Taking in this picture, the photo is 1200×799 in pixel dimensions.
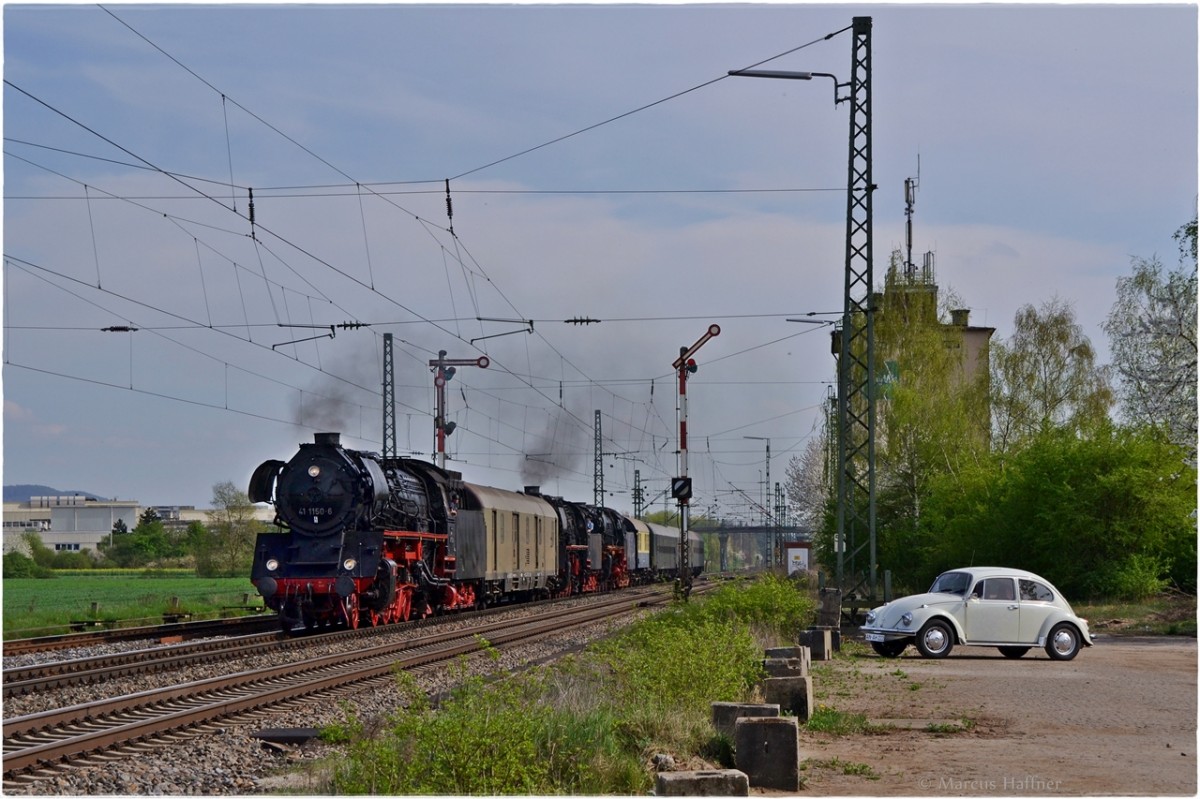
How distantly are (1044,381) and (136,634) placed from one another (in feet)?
128

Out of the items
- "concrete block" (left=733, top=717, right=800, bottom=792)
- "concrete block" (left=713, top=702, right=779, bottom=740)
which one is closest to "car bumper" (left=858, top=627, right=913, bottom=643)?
"concrete block" (left=713, top=702, right=779, bottom=740)

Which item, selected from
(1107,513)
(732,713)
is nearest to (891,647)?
(732,713)

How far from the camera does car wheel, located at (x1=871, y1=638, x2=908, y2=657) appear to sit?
22.4 meters

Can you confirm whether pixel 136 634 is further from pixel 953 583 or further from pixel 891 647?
pixel 953 583

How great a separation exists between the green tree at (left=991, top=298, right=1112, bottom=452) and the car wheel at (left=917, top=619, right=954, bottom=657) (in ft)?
105

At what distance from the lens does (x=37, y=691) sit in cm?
1634

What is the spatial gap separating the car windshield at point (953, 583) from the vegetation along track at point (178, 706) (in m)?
8.30

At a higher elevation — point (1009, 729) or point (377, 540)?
point (377, 540)

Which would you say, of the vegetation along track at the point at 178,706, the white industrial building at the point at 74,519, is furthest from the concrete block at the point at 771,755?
the white industrial building at the point at 74,519

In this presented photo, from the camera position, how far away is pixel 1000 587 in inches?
874

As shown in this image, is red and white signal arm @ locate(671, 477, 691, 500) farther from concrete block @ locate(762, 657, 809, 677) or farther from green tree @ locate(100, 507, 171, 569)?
green tree @ locate(100, 507, 171, 569)

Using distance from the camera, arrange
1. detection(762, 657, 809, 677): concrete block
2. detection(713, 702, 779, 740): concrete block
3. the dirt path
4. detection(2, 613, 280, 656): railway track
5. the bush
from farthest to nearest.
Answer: detection(2, 613, 280, 656): railway track
detection(762, 657, 809, 677): concrete block
detection(713, 702, 779, 740): concrete block
the dirt path
the bush

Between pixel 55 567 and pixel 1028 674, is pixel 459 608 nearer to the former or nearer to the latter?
pixel 1028 674

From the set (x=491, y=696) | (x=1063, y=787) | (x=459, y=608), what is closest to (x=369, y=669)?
(x=491, y=696)
